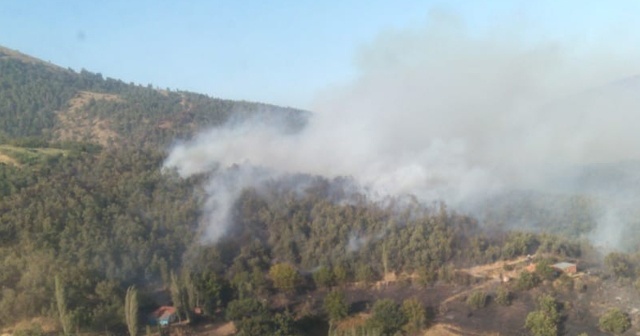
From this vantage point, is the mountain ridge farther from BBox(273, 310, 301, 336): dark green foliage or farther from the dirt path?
BBox(273, 310, 301, 336): dark green foliage

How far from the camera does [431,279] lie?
33156 mm

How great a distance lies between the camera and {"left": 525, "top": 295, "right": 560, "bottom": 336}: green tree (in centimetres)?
2516

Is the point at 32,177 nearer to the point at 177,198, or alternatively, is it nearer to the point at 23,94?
the point at 177,198

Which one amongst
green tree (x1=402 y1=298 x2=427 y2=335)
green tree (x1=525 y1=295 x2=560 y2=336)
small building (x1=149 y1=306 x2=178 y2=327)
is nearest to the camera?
green tree (x1=525 y1=295 x2=560 y2=336)

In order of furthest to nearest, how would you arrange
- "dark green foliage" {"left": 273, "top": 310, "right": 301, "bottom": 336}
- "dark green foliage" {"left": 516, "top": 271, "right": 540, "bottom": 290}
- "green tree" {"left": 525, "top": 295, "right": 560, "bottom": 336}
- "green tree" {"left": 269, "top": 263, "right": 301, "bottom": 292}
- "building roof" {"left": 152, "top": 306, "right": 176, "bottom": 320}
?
"green tree" {"left": 269, "top": 263, "right": 301, "bottom": 292}, "dark green foliage" {"left": 516, "top": 271, "right": 540, "bottom": 290}, "building roof" {"left": 152, "top": 306, "right": 176, "bottom": 320}, "dark green foliage" {"left": 273, "top": 310, "right": 301, "bottom": 336}, "green tree" {"left": 525, "top": 295, "right": 560, "bottom": 336}

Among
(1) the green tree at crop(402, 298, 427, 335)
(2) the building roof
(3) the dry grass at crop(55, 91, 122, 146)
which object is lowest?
(1) the green tree at crop(402, 298, 427, 335)

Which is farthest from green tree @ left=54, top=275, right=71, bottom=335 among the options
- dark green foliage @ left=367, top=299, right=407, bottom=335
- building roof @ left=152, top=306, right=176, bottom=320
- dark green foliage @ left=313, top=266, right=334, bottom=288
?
dark green foliage @ left=313, top=266, right=334, bottom=288

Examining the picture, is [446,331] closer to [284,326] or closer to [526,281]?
[526,281]

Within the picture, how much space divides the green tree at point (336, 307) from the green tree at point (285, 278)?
12.5 feet

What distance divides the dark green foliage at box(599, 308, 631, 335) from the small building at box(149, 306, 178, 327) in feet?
65.0

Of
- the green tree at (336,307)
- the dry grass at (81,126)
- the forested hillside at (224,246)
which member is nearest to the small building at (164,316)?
the forested hillside at (224,246)

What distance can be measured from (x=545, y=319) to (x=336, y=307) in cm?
947

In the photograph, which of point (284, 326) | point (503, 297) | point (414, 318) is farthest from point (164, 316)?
point (503, 297)

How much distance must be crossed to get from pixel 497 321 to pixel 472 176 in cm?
1950
